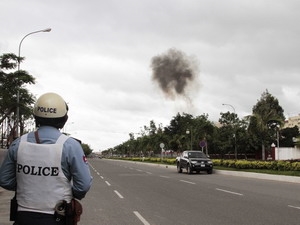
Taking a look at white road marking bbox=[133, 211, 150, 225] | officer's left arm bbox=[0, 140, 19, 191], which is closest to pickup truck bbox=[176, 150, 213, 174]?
white road marking bbox=[133, 211, 150, 225]

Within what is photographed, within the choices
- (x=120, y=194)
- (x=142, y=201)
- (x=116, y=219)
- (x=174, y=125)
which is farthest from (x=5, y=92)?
(x=174, y=125)

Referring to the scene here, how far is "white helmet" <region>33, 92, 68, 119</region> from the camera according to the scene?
340 centimetres

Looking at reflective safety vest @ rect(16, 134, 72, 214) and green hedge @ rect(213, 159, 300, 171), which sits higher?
reflective safety vest @ rect(16, 134, 72, 214)

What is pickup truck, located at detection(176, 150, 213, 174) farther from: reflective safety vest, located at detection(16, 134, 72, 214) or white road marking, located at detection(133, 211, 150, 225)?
reflective safety vest, located at detection(16, 134, 72, 214)

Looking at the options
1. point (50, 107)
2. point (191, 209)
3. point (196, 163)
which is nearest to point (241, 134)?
point (196, 163)

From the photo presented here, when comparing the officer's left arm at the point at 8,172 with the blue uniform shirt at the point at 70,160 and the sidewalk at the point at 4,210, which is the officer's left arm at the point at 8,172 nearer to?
the blue uniform shirt at the point at 70,160

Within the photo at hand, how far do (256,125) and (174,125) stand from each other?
54.2 m

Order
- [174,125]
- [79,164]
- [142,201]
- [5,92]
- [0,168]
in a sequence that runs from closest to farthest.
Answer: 1. [79,164]
2. [0,168]
3. [142,201]
4. [5,92]
5. [174,125]

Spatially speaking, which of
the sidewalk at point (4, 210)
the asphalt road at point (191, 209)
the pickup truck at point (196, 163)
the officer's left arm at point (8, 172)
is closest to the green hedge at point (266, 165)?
the pickup truck at point (196, 163)

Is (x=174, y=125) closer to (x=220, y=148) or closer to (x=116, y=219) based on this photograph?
(x=220, y=148)

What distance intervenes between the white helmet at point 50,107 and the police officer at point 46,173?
0.13m

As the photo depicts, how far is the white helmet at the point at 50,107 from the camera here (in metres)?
3.40

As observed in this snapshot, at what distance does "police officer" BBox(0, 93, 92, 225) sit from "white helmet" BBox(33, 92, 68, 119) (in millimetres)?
126

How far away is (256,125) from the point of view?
4672cm
